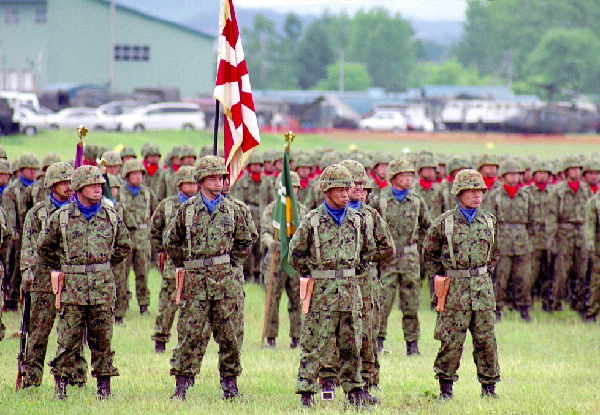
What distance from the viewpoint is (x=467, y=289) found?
12.2 meters

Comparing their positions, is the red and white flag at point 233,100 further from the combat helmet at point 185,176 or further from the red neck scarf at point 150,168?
the red neck scarf at point 150,168

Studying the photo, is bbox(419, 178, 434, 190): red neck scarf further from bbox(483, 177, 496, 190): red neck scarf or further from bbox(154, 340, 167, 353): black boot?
bbox(154, 340, 167, 353): black boot

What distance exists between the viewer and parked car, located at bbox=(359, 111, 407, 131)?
6512cm

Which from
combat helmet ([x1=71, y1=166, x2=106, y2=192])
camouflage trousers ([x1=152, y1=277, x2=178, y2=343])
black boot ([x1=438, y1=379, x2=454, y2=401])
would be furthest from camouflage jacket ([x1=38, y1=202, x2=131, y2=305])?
black boot ([x1=438, y1=379, x2=454, y2=401])

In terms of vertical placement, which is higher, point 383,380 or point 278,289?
point 278,289

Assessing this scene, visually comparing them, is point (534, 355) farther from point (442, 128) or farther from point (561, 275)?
point (442, 128)

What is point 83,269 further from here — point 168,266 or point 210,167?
point 168,266

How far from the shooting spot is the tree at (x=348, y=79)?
422 feet

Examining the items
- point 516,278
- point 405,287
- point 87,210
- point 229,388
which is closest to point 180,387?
point 229,388

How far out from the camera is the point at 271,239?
15375 millimetres

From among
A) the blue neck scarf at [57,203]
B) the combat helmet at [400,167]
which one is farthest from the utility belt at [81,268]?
the combat helmet at [400,167]

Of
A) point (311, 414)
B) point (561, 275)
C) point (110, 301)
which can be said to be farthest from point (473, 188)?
point (561, 275)

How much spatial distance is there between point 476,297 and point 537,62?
114233 millimetres

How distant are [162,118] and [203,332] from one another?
41857 mm
